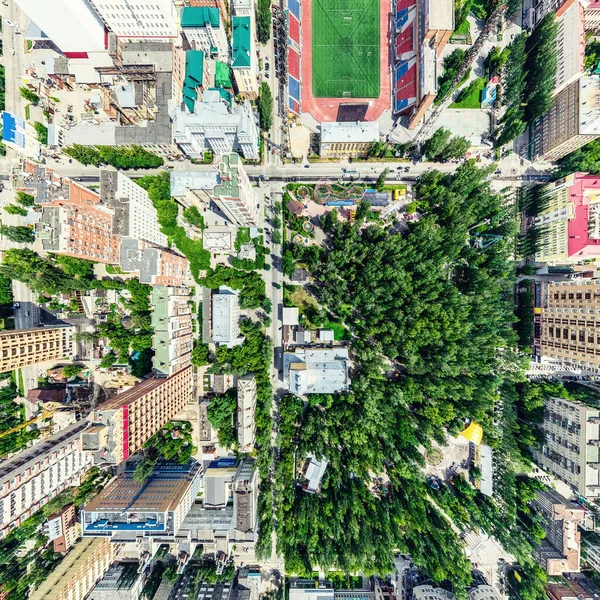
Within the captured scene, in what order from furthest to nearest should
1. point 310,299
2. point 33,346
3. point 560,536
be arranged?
point 310,299 → point 560,536 → point 33,346

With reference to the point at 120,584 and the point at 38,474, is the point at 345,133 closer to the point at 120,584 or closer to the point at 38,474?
the point at 38,474

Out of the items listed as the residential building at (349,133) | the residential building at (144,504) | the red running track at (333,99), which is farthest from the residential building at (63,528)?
the red running track at (333,99)

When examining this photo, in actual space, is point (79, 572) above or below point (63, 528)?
below

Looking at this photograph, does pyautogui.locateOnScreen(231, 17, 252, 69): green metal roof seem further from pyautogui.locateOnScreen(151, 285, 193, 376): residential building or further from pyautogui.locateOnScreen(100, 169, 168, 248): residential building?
pyautogui.locateOnScreen(151, 285, 193, 376): residential building

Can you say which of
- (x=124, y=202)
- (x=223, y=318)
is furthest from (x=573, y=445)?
(x=124, y=202)

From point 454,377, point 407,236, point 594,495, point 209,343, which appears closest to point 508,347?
point 454,377

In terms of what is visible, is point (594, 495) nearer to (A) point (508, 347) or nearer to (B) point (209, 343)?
(A) point (508, 347)

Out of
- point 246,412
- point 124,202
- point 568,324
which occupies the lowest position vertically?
point 246,412
